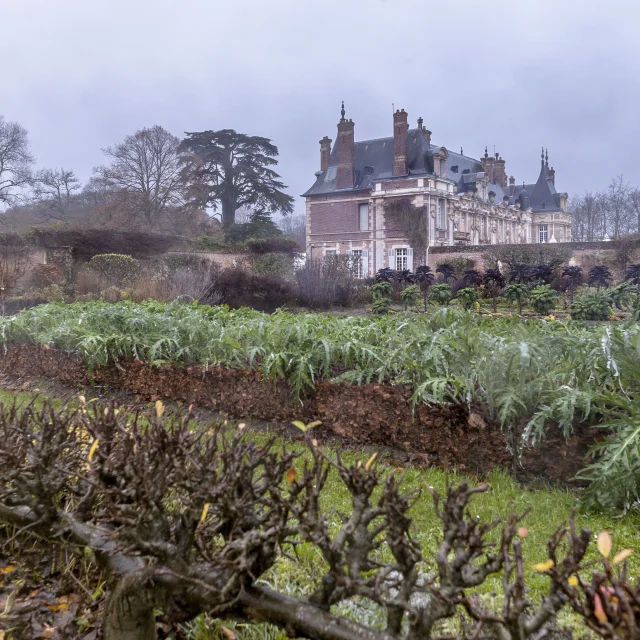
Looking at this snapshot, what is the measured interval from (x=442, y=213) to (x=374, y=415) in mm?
32404

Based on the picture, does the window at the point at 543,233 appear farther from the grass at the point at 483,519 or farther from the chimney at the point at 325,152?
the grass at the point at 483,519

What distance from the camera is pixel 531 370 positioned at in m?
3.70

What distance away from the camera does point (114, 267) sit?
62.0ft

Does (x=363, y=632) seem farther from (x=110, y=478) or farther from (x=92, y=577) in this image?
(x=92, y=577)

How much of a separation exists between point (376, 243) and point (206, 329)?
2924 cm

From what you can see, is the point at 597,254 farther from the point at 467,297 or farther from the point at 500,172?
the point at 500,172

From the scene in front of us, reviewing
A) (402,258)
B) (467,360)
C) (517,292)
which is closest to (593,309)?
(517,292)

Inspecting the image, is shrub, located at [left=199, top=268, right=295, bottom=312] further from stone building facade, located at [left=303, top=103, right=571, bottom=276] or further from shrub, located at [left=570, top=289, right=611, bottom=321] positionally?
stone building facade, located at [left=303, top=103, right=571, bottom=276]

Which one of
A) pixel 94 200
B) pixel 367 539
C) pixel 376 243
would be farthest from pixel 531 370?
pixel 94 200

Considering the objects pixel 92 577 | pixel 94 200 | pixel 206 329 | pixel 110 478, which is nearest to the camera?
pixel 110 478

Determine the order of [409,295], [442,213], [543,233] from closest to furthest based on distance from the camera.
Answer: [409,295]
[442,213]
[543,233]

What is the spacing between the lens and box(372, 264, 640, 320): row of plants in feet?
37.3

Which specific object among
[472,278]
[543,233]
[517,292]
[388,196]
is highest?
[388,196]

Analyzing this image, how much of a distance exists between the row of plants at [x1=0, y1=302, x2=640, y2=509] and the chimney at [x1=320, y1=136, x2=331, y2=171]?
3256cm
